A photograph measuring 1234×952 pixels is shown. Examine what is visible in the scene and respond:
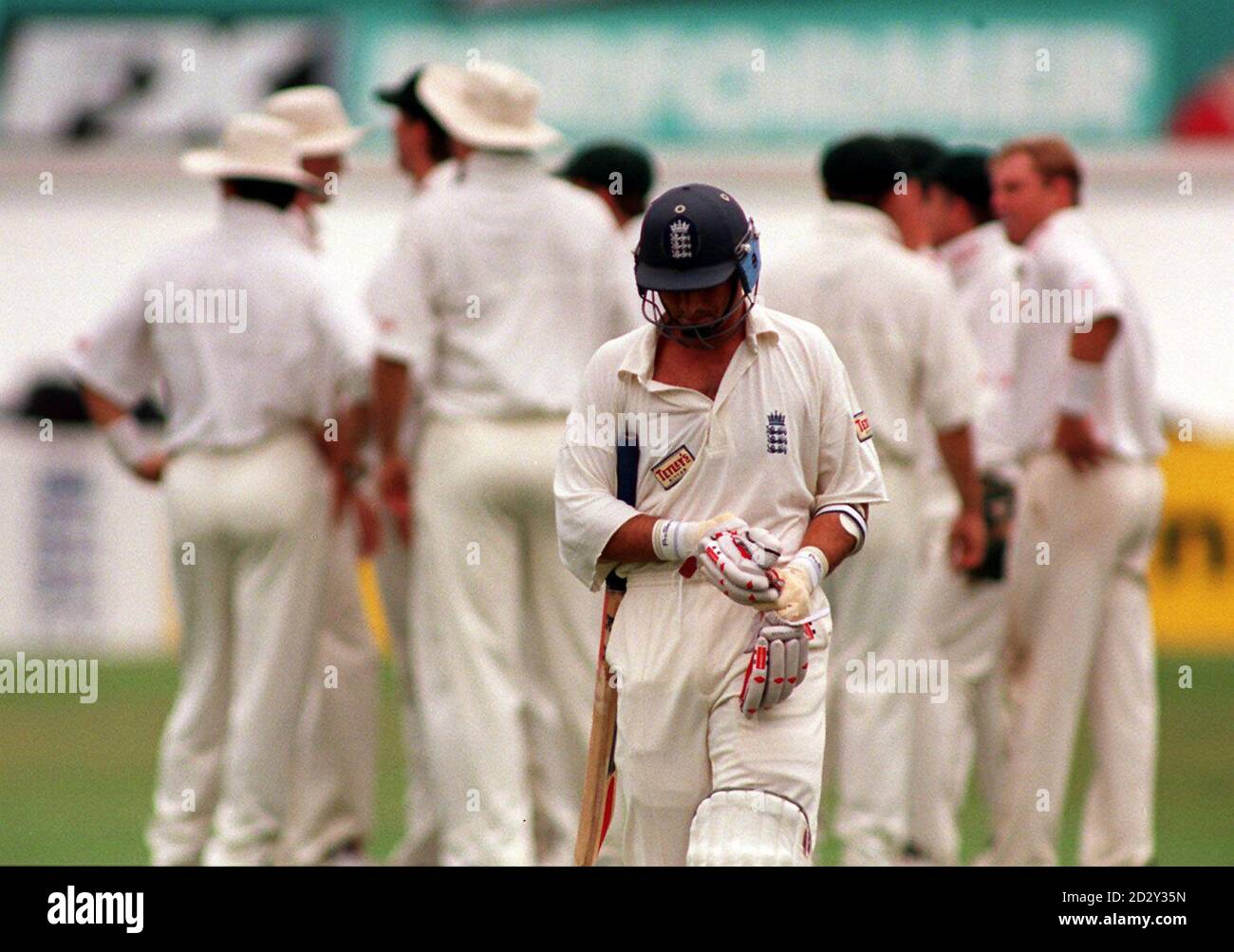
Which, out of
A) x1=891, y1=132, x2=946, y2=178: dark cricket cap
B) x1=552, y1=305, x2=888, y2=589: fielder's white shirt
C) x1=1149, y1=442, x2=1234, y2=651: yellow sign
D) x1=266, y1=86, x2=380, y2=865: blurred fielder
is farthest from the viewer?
x1=1149, y1=442, x2=1234, y2=651: yellow sign

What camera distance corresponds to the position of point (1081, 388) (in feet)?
25.8

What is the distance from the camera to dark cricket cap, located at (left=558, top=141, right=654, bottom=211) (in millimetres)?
9008

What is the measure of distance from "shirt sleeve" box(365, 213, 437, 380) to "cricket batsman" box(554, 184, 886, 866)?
7.53ft

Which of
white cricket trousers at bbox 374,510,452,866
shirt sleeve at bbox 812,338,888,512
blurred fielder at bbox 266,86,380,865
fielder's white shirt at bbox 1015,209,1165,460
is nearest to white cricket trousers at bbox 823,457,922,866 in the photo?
fielder's white shirt at bbox 1015,209,1165,460

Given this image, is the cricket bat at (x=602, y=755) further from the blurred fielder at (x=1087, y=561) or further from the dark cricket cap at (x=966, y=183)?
the dark cricket cap at (x=966, y=183)

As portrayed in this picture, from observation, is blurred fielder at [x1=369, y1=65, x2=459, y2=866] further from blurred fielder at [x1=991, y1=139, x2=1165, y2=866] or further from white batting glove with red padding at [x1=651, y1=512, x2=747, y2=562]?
white batting glove with red padding at [x1=651, y1=512, x2=747, y2=562]

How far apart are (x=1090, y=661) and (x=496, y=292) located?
2.47 meters

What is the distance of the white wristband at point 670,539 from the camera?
5.25 m

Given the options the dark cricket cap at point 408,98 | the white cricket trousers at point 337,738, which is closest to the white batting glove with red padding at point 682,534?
the white cricket trousers at point 337,738

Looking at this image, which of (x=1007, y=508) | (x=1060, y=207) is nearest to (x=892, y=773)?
(x=1007, y=508)

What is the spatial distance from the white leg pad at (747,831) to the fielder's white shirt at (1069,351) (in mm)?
3110

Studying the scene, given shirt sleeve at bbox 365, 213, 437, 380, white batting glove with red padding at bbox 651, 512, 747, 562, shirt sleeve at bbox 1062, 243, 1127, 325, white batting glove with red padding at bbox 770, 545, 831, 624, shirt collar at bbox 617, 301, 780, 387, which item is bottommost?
shirt sleeve at bbox 365, 213, 437, 380

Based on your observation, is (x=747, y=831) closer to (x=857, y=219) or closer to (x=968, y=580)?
(x=857, y=219)

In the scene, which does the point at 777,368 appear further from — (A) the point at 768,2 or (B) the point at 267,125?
(A) the point at 768,2
